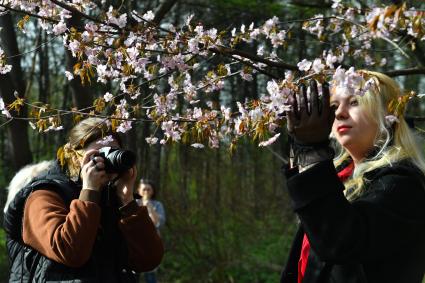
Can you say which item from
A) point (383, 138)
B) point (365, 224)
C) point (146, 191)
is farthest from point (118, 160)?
point (146, 191)

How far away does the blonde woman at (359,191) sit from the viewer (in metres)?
1.74

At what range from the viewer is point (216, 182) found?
1081 centimetres

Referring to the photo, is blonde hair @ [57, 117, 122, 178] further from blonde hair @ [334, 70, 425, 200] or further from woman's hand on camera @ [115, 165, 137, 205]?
blonde hair @ [334, 70, 425, 200]

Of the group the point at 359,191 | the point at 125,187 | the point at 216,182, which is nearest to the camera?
the point at 359,191

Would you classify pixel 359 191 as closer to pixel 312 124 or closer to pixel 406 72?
pixel 312 124

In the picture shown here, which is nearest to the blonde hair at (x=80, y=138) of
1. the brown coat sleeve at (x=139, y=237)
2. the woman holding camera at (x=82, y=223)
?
the woman holding camera at (x=82, y=223)

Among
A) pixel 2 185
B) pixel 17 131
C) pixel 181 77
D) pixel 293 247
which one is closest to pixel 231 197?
pixel 2 185

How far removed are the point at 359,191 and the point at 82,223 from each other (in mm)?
1054

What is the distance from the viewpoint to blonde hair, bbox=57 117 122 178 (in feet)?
8.98

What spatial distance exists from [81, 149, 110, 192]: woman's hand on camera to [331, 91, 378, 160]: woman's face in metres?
0.99

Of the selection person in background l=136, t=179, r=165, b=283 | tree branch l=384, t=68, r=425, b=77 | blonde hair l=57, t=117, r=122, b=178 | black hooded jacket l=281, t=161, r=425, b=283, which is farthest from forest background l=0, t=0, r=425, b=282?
black hooded jacket l=281, t=161, r=425, b=283

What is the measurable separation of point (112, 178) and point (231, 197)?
8226mm

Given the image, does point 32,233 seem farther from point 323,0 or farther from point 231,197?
point 231,197

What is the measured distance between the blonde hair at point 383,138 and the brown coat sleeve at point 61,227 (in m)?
0.99
